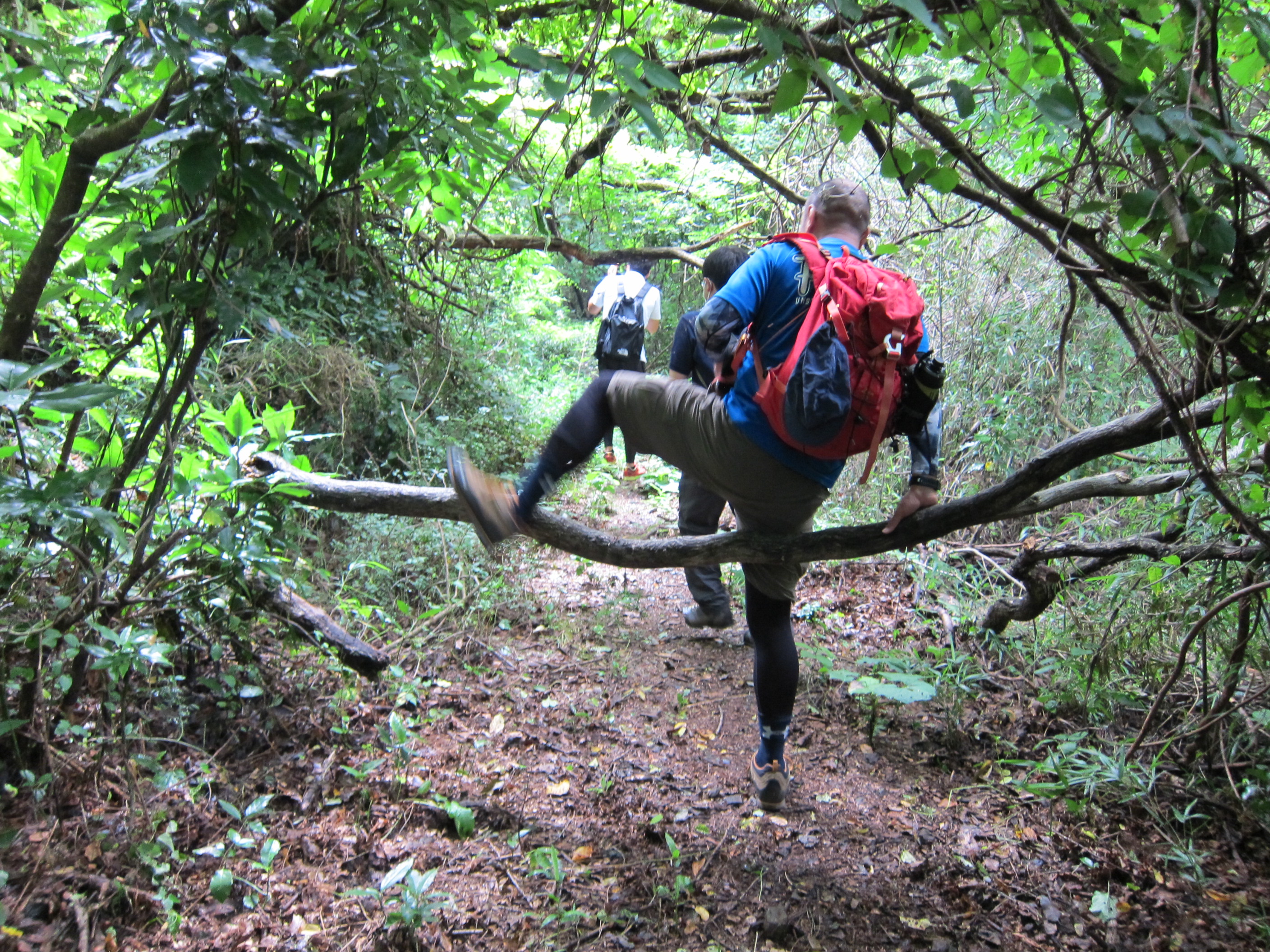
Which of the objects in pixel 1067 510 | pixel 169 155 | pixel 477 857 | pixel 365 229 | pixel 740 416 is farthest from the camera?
pixel 365 229

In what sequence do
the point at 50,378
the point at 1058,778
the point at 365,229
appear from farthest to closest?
the point at 365,229 < the point at 50,378 < the point at 1058,778

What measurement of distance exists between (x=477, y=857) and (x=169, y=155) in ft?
7.66

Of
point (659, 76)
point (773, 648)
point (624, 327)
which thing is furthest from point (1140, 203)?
point (624, 327)

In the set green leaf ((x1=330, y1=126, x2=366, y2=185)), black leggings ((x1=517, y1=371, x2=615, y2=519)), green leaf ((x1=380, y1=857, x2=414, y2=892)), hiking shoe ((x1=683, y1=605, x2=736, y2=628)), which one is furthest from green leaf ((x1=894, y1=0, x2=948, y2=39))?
hiking shoe ((x1=683, y1=605, x2=736, y2=628))

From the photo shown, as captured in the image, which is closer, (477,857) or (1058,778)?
(477,857)

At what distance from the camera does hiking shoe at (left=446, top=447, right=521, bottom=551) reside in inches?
97.8

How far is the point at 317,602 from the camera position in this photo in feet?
12.3

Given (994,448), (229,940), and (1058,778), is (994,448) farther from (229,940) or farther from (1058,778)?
(229,940)

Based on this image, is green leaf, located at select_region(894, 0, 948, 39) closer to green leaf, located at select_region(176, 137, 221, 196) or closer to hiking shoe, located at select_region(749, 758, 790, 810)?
green leaf, located at select_region(176, 137, 221, 196)

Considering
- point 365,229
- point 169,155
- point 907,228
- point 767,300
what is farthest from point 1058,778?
point 365,229

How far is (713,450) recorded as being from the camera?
2.40 metres

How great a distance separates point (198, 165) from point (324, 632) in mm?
1836

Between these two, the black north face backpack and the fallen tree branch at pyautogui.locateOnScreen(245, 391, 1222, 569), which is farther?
the black north face backpack

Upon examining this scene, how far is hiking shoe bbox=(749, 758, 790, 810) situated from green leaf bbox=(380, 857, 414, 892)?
4.28ft
